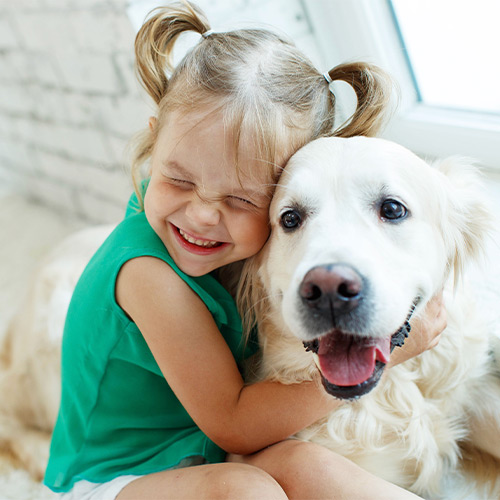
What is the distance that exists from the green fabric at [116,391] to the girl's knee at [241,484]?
182 millimetres

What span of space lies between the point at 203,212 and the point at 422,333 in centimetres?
47

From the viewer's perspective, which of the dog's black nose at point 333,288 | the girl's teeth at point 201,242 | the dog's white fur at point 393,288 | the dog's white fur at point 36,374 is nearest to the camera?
the dog's black nose at point 333,288

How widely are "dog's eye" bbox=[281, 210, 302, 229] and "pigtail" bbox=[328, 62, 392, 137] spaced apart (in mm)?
244

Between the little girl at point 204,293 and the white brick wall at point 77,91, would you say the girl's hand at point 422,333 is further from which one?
the white brick wall at point 77,91

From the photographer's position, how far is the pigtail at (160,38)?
1186 mm

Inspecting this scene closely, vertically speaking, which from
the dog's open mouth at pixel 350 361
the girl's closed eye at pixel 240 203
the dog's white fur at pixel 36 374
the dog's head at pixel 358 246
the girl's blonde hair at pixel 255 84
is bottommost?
the dog's white fur at pixel 36 374

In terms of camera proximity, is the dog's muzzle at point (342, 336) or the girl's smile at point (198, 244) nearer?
the dog's muzzle at point (342, 336)

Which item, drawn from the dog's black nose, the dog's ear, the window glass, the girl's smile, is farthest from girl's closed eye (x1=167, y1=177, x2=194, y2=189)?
the window glass

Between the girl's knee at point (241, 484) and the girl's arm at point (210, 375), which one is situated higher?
the girl's arm at point (210, 375)

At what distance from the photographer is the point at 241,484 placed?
3.26 ft

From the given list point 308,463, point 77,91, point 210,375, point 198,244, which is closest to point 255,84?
point 198,244

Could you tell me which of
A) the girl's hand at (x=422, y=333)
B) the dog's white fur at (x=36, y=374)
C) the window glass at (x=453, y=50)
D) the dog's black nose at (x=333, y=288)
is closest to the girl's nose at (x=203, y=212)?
the dog's black nose at (x=333, y=288)

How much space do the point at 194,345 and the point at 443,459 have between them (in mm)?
609

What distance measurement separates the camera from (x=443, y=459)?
1.23 m
